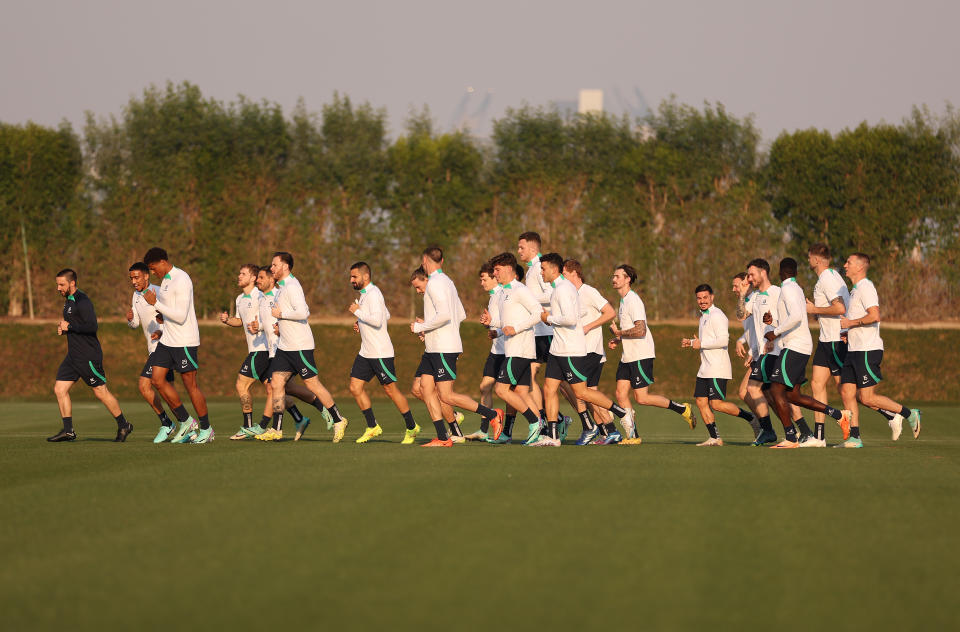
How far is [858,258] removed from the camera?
13.0 metres

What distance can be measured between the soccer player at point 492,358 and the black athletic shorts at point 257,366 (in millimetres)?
2833

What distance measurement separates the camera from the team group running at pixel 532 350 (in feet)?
41.3

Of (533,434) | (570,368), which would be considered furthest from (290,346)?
(570,368)

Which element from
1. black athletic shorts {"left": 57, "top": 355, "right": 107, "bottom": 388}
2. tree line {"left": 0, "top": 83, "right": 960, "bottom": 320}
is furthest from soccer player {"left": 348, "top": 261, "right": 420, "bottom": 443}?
tree line {"left": 0, "top": 83, "right": 960, "bottom": 320}

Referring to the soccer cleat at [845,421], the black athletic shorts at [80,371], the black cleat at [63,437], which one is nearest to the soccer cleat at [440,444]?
the black athletic shorts at [80,371]

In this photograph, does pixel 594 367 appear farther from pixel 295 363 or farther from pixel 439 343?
pixel 295 363

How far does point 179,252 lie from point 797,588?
34.5 meters

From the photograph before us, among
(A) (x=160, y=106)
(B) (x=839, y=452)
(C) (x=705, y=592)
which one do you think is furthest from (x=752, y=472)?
(A) (x=160, y=106)

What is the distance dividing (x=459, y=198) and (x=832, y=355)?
29.4 metres

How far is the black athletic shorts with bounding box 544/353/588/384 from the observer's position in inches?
496

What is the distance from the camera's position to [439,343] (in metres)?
12.7

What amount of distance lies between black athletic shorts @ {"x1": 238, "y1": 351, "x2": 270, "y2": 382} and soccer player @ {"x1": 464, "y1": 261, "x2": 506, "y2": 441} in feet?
9.29

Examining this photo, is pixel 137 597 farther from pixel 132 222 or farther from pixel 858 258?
pixel 132 222

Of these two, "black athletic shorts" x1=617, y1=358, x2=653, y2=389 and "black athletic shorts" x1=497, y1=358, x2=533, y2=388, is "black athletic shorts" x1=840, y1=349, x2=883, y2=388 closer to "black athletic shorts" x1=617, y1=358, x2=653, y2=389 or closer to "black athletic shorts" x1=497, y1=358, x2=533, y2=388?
"black athletic shorts" x1=617, y1=358, x2=653, y2=389
